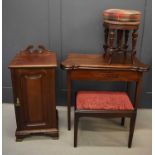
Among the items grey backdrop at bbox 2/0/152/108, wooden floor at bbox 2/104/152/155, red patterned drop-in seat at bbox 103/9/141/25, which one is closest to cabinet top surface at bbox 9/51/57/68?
grey backdrop at bbox 2/0/152/108

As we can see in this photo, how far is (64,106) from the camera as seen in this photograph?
267 centimetres

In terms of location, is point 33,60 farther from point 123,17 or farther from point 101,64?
point 123,17

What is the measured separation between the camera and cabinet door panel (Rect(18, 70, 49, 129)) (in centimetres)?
188

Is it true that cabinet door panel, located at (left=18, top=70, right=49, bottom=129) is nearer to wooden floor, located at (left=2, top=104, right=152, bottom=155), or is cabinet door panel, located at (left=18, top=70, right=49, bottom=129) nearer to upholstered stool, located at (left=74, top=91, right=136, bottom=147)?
wooden floor, located at (left=2, top=104, right=152, bottom=155)

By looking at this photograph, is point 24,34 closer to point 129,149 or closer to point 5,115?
point 5,115

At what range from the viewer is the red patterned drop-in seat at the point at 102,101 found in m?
1.88

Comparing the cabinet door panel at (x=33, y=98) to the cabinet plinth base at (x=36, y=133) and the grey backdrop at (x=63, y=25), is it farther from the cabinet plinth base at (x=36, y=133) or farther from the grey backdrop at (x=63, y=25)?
the grey backdrop at (x=63, y=25)

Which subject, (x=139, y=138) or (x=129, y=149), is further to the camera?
(x=139, y=138)

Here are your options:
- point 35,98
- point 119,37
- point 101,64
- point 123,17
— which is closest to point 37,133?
point 35,98

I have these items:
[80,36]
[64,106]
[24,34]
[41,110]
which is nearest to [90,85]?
[64,106]

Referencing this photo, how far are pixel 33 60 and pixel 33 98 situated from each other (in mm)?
347

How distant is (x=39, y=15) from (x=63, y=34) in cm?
33

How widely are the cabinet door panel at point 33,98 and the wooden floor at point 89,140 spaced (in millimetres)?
195

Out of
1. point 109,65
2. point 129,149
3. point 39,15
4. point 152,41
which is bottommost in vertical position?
point 129,149
